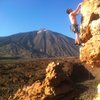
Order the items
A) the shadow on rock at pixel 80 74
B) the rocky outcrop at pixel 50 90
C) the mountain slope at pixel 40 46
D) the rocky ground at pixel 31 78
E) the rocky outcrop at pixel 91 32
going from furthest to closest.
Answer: the mountain slope at pixel 40 46 < the shadow on rock at pixel 80 74 < the rocky ground at pixel 31 78 < the rocky outcrop at pixel 50 90 < the rocky outcrop at pixel 91 32

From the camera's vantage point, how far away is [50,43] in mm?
94562

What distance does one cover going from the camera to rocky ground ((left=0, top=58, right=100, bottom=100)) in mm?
27122

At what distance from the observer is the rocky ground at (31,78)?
27122 millimetres

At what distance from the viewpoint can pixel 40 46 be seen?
92312mm

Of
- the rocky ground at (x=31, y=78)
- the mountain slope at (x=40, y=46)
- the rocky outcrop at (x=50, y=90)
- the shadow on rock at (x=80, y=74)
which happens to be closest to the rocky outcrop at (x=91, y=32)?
the rocky outcrop at (x=50, y=90)

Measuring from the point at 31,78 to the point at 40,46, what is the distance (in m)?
59.5

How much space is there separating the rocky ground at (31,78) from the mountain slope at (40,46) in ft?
112

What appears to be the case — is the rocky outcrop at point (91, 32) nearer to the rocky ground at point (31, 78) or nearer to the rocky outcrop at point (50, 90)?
the rocky outcrop at point (50, 90)

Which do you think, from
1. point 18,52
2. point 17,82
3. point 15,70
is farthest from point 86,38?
point 18,52

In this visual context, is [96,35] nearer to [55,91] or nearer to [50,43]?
[55,91]

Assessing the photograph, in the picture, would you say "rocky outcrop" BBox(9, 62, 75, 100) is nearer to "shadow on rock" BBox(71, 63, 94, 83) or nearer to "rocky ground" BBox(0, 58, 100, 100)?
"rocky ground" BBox(0, 58, 100, 100)

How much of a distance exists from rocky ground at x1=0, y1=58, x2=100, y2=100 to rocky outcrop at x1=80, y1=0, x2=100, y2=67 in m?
19.8

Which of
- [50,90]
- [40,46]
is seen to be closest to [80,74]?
[50,90]

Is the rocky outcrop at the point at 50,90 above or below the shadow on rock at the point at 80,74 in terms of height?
above
